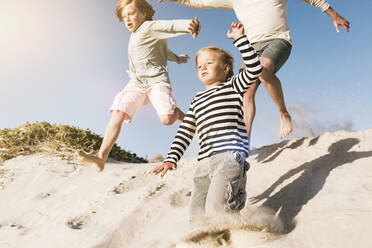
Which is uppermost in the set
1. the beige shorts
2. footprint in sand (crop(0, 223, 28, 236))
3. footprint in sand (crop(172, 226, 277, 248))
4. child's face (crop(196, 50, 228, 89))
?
child's face (crop(196, 50, 228, 89))

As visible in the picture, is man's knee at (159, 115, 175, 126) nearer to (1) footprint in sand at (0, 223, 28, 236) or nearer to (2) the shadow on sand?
(2) the shadow on sand

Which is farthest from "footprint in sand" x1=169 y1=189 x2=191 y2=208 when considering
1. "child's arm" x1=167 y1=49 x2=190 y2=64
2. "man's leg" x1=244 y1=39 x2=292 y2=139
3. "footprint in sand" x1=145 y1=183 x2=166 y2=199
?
"child's arm" x1=167 y1=49 x2=190 y2=64

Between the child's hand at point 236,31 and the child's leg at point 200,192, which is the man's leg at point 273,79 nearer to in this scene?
the child's hand at point 236,31

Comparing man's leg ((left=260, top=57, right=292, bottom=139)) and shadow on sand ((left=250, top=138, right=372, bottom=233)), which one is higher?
man's leg ((left=260, top=57, right=292, bottom=139))

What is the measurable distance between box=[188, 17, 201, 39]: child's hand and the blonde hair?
3.87ft

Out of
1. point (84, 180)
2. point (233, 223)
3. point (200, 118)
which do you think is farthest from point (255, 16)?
point (84, 180)

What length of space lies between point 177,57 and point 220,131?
2.56 m

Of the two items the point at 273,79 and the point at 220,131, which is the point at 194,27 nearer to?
the point at 273,79

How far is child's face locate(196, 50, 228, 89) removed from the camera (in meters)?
2.27

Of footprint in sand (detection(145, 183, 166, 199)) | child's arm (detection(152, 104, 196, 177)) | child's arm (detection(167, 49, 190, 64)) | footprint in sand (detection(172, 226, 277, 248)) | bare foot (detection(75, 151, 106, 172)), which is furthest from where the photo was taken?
child's arm (detection(167, 49, 190, 64))

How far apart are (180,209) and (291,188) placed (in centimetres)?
104

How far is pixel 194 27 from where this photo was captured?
2.96 metres

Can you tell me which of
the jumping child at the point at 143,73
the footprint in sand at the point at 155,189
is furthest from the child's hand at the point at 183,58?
the footprint in sand at the point at 155,189

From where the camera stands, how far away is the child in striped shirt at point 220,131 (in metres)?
1.98
